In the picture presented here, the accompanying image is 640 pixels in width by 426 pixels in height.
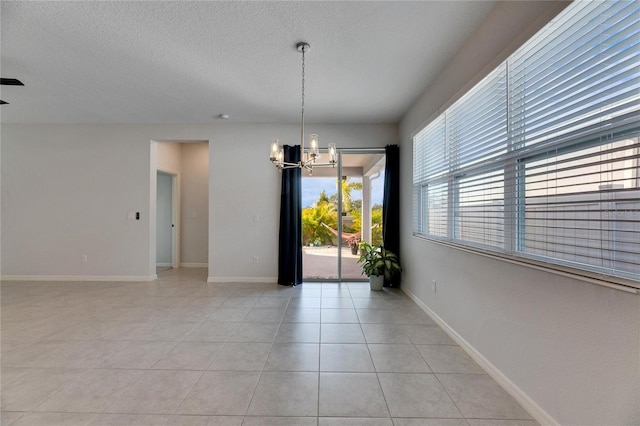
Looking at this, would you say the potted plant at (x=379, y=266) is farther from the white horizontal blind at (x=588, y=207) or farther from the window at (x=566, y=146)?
the white horizontal blind at (x=588, y=207)

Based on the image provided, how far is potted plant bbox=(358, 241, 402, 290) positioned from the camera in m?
4.12

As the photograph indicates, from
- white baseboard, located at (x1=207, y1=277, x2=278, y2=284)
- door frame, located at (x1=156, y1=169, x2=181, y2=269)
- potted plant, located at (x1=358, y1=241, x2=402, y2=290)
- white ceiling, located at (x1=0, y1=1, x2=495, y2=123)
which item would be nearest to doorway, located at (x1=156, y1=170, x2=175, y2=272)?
door frame, located at (x1=156, y1=169, x2=181, y2=269)

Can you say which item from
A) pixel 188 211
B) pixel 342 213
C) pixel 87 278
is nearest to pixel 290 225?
pixel 342 213

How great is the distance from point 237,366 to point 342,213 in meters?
3.06

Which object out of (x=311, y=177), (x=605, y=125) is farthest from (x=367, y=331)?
(x=311, y=177)

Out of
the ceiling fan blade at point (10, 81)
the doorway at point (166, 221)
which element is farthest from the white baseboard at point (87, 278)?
the ceiling fan blade at point (10, 81)

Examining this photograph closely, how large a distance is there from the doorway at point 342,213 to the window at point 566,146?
2.43 meters

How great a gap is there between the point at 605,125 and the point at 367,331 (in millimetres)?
2320

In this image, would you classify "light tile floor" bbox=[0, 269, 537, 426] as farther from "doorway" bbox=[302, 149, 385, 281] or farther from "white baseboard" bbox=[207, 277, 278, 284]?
"doorway" bbox=[302, 149, 385, 281]

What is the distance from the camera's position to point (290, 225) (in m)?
4.43

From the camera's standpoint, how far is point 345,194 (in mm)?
4727

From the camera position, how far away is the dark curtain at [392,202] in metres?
4.38

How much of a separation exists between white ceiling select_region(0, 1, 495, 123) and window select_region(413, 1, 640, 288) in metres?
0.78

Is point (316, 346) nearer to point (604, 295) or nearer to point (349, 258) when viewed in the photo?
point (604, 295)
